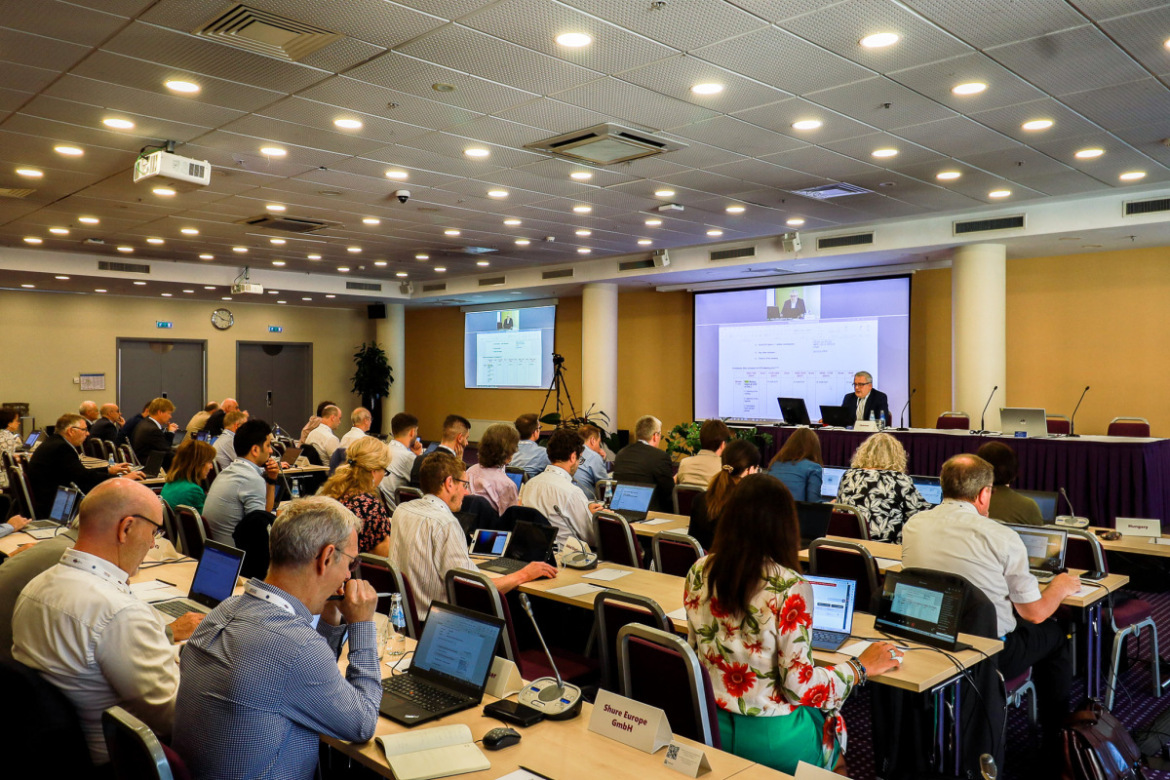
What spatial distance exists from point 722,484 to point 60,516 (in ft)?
15.3

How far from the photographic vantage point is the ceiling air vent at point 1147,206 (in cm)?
800

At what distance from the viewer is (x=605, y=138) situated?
6.23 metres

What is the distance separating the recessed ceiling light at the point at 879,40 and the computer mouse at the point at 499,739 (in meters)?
4.02

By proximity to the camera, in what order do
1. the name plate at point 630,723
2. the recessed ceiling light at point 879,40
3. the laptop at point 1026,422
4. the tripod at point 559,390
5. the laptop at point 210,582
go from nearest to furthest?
the name plate at point 630,723 < the laptop at point 210,582 < the recessed ceiling light at point 879,40 < the laptop at point 1026,422 < the tripod at point 559,390

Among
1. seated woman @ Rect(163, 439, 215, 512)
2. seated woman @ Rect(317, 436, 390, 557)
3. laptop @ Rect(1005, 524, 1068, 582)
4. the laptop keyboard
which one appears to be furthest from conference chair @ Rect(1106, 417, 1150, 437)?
seated woman @ Rect(163, 439, 215, 512)

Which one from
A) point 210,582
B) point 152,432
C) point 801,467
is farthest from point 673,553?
point 152,432

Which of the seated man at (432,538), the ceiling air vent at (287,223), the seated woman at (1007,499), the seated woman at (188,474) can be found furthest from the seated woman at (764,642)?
the ceiling air vent at (287,223)

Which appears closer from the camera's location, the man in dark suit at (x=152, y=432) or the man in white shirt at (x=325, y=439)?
the man in white shirt at (x=325, y=439)

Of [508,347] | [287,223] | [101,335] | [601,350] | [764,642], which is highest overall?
[287,223]

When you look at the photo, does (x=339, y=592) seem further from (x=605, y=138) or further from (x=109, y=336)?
(x=109, y=336)

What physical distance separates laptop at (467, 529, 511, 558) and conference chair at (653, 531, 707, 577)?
832 mm

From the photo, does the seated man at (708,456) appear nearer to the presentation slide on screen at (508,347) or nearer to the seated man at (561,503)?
the seated man at (561,503)

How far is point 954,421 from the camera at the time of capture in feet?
31.0

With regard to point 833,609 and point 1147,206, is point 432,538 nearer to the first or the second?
point 833,609
